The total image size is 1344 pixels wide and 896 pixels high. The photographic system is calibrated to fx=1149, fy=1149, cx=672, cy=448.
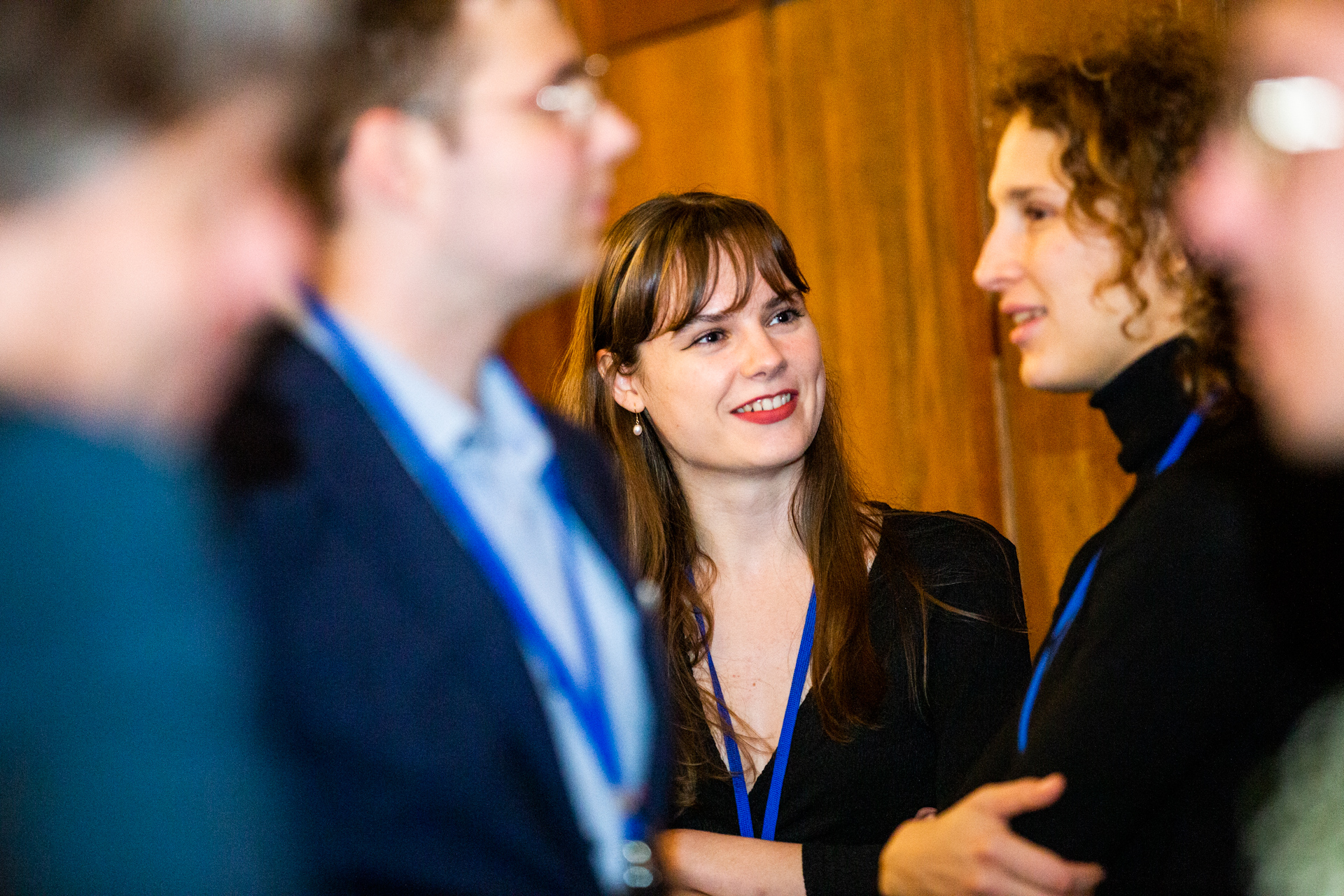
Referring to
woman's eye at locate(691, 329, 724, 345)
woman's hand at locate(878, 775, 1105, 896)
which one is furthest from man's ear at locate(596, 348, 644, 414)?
woman's hand at locate(878, 775, 1105, 896)

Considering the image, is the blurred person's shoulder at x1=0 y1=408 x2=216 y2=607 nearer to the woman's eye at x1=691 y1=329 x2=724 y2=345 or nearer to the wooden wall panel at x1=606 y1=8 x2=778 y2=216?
the woman's eye at x1=691 y1=329 x2=724 y2=345

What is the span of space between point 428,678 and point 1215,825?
89cm

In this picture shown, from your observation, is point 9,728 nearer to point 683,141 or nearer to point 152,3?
point 152,3

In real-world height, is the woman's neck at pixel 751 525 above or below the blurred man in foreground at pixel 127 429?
below

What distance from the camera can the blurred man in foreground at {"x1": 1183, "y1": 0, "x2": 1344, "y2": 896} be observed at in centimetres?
109

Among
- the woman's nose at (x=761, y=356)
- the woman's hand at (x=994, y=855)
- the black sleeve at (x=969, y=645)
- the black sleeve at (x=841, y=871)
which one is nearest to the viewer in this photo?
the woman's hand at (x=994, y=855)

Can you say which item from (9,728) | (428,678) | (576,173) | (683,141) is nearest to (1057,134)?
(576,173)

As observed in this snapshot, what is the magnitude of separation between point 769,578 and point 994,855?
0.89 meters

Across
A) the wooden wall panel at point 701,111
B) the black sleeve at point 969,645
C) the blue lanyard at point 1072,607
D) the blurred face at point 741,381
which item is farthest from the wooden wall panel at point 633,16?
the blue lanyard at point 1072,607

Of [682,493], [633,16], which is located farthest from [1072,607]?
[633,16]

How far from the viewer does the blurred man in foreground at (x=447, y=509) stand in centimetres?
91

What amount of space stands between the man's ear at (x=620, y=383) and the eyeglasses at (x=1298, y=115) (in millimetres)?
1347

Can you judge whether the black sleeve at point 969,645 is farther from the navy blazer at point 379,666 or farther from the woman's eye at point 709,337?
the navy blazer at point 379,666

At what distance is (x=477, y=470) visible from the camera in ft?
3.64
